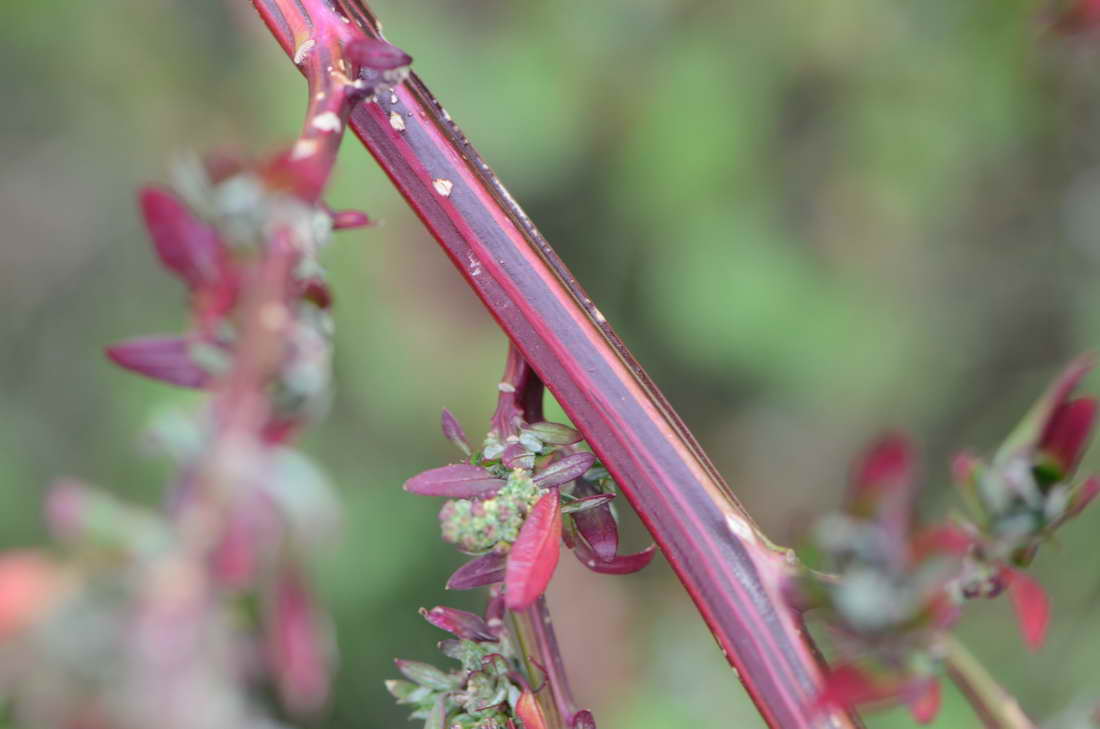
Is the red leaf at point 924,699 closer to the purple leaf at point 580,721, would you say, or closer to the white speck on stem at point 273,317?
the purple leaf at point 580,721

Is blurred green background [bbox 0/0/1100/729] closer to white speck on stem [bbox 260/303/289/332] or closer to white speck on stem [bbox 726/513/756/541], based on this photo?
white speck on stem [bbox 726/513/756/541]

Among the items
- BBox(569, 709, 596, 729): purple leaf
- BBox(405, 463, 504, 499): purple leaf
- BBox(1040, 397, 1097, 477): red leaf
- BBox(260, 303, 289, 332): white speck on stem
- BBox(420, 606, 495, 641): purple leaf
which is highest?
BBox(405, 463, 504, 499): purple leaf

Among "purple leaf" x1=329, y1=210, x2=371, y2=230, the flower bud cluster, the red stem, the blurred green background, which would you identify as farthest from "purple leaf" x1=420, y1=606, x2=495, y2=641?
the blurred green background

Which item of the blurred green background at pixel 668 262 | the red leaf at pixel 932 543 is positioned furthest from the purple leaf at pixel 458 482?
the blurred green background at pixel 668 262

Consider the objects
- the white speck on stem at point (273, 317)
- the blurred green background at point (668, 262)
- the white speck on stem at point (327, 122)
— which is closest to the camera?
the white speck on stem at point (273, 317)

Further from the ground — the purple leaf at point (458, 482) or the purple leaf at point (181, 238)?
the purple leaf at point (181, 238)

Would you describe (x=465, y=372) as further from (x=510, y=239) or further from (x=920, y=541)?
(x=920, y=541)

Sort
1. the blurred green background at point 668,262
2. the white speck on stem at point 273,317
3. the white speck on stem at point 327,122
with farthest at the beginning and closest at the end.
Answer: the blurred green background at point 668,262, the white speck on stem at point 327,122, the white speck on stem at point 273,317
